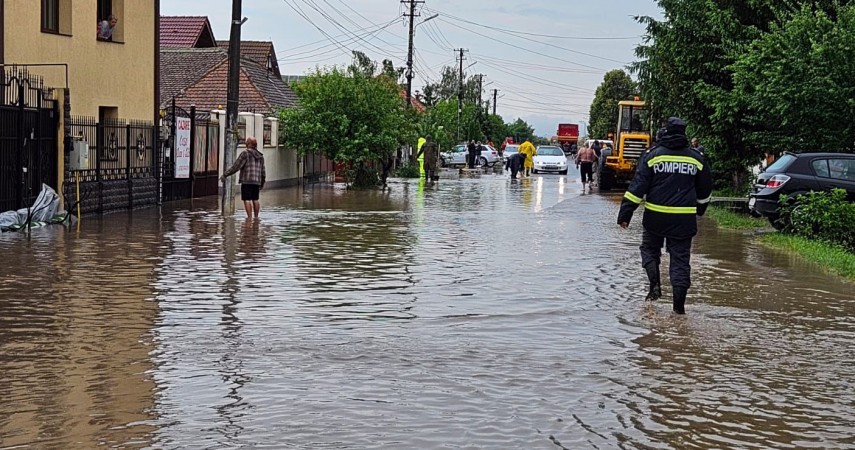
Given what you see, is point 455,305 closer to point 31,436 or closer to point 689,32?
point 31,436

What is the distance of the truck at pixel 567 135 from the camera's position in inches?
4269

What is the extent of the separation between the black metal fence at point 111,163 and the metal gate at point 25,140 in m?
0.48

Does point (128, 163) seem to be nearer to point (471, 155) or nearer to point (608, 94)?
point (471, 155)

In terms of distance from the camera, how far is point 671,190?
10688 millimetres

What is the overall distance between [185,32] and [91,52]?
27763mm

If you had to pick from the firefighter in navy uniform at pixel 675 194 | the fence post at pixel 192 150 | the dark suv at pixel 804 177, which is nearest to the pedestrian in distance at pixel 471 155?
the fence post at pixel 192 150

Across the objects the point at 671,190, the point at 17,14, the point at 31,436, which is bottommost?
the point at 31,436

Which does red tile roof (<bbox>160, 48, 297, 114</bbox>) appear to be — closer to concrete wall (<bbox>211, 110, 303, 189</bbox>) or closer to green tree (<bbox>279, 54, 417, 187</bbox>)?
concrete wall (<bbox>211, 110, 303, 189</bbox>)

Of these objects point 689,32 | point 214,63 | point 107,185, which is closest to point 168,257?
point 107,185

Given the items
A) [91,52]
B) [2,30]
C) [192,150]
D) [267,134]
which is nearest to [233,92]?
[91,52]

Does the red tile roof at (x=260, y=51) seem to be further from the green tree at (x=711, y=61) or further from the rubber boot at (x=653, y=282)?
the rubber boot at (x=653, y=282)

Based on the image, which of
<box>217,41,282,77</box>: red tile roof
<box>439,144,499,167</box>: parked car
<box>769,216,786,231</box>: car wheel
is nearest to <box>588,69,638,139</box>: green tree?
<box>439,144,499,167</box>: parked car

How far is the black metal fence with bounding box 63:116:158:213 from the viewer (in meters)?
21.4

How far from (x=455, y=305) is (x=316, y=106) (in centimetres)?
2561
